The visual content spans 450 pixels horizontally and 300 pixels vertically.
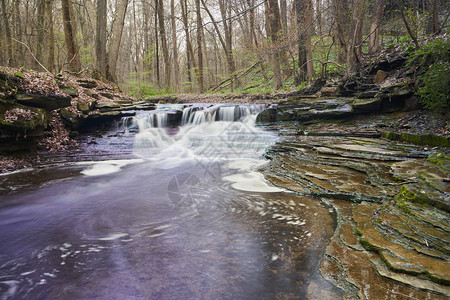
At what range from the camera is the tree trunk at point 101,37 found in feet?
51.8

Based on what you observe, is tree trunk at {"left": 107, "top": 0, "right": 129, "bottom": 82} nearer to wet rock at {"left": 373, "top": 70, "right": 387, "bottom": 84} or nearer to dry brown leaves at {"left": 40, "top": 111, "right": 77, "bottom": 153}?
dry brown leaves at {"left": 40, "top": 111, "right": 77, "bottom": 153}

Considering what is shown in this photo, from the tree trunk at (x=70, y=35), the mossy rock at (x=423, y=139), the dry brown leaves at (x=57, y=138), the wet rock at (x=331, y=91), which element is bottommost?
the mossy rock at (x=423, y=139)

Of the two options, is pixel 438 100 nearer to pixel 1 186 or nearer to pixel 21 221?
pixel 21 221

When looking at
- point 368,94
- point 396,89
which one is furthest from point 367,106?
point 396,89

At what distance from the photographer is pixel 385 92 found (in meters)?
8.62

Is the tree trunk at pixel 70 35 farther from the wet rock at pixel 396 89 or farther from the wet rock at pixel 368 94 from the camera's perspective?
the wet rock at pixel 396 89

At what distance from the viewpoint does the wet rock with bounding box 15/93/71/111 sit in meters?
7.88

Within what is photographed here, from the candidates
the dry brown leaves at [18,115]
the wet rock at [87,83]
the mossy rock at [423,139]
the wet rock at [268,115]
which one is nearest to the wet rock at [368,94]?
the mossy rock at [423,139]

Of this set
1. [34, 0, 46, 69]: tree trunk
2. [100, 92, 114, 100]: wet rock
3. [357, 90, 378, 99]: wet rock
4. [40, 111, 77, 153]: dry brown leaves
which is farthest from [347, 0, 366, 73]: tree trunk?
[34, 0, 46, 69]: tree trunk

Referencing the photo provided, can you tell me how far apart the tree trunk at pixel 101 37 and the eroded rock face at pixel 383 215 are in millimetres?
14462

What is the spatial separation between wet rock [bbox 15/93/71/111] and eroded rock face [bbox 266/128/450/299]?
734 cm

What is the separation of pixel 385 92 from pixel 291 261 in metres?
7.95

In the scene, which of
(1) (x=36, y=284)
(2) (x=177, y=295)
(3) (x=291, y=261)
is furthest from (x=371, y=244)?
(1) (x=36, y=284)

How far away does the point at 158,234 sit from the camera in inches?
145
